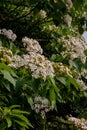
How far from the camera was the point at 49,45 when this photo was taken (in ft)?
19.0

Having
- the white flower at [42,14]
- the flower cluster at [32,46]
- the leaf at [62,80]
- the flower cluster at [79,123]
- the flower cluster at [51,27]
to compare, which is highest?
the flower cluster at [51,27]

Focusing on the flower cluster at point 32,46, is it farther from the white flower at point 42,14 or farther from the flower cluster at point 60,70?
the white flower at point 42,14

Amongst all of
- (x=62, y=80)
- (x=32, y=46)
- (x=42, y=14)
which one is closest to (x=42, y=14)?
(x=42, y=14)

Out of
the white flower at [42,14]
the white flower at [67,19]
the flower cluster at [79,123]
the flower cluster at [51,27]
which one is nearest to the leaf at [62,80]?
the flower cluster at [79,123]

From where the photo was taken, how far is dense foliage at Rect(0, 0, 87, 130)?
3.63 m

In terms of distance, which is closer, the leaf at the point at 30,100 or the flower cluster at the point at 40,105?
the leaf at the point at 30,100

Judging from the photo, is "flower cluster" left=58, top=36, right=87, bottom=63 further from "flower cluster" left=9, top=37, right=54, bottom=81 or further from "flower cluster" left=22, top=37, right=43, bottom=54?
"flower cluster" left=9, top=37, right=54, bottom=81

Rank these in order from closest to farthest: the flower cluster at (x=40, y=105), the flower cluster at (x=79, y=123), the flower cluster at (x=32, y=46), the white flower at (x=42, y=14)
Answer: the flower cluster at (x=40, y=105) → the flower cluster at (x=32, y=46) → the flower cluster at (x=79, y=123) → the white flower at (x=42, y=14)

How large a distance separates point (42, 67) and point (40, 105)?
977 mm

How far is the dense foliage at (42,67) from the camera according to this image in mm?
3635

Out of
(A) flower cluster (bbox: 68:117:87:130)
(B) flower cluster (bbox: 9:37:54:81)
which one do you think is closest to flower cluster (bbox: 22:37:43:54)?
(B) flower cluster (bbox: 9:37:54:81)

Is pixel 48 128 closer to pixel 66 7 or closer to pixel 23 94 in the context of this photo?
pixel 23 94

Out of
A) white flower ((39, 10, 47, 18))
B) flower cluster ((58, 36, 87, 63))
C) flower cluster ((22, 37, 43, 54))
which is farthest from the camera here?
white flower ((39, 10, 47, 18))

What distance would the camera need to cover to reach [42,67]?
11.7 ft
